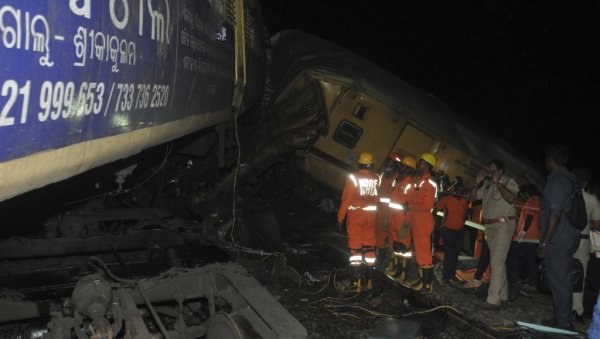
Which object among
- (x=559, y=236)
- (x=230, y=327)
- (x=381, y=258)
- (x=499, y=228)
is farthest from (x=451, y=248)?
(x=230, y=327)

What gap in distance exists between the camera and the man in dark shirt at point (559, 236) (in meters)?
5.19

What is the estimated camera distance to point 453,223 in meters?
6.93

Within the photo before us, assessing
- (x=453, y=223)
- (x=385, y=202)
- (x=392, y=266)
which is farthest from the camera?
(x=392, y=266)

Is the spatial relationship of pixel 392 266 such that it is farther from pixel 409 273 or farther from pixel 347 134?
pixel 347 134

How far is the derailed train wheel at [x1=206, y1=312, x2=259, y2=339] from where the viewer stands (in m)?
3.10

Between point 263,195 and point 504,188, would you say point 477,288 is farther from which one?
point 263,195

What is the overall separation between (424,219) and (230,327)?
4.07m

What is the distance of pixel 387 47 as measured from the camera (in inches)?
1007

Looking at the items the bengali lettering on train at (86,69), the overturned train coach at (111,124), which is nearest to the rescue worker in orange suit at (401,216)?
the overturned train coach at (111,124)

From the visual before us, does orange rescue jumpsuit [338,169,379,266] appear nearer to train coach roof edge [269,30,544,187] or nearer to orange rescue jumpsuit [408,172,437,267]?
orange rescue jumpsuit [408,172,437,267]

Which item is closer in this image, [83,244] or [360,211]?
[83,244]

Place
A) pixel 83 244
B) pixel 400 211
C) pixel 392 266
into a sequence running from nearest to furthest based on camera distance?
pixel 83 244 < pixel 400 211 < pixel 392 266

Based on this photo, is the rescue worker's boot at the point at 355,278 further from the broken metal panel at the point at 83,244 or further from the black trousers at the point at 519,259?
the broken metal panel at the point at 83,244

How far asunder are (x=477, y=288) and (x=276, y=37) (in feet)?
26.3
